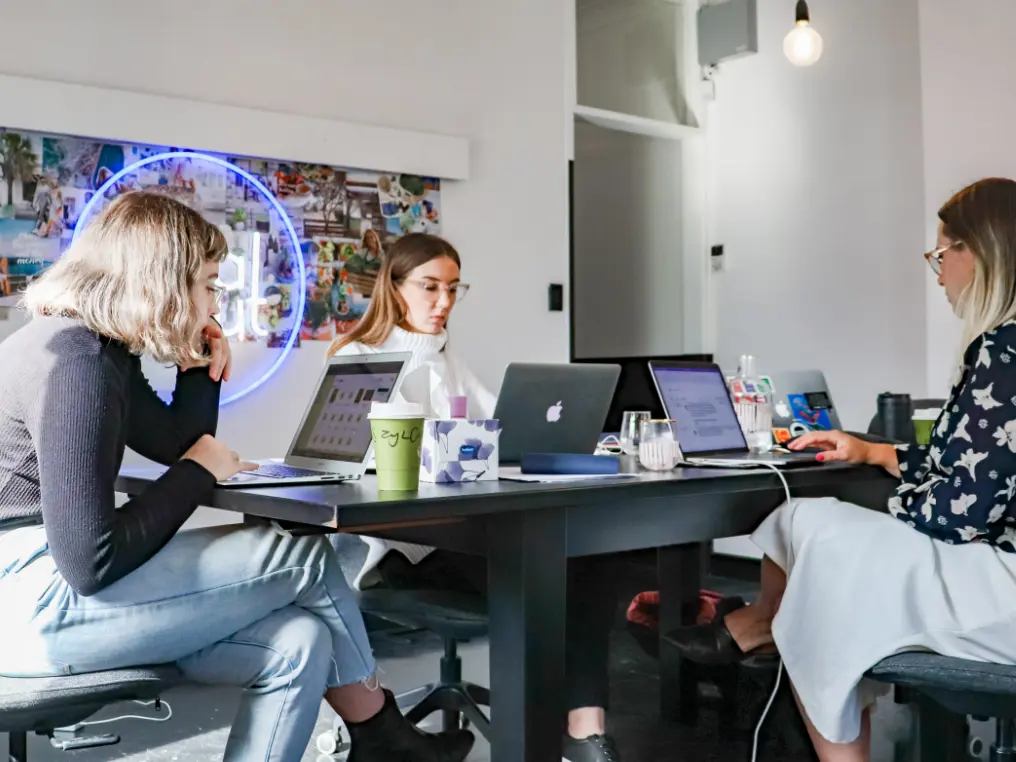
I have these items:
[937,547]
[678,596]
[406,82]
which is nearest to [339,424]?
[937,547]

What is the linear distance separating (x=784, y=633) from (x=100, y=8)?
3000mm

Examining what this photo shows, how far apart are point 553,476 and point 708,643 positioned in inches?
32.8

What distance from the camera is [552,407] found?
83.3 inches

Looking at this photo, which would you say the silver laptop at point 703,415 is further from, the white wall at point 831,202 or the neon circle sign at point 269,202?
the white wall at point 831,202

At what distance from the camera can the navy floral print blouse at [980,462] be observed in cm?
182

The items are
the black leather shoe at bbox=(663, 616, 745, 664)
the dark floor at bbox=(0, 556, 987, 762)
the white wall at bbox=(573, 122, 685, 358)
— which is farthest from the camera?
the white wall at bbox=(573, 122, 685, 358)

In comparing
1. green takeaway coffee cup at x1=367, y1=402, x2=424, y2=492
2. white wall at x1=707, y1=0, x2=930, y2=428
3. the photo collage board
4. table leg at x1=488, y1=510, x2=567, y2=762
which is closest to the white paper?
table leg at x1=488, y1=510, x2=567, y2=762

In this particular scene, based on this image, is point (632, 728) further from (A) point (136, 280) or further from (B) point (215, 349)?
(A) point (136, 280)

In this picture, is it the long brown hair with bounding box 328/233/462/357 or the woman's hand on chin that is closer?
the woman's hand on chin

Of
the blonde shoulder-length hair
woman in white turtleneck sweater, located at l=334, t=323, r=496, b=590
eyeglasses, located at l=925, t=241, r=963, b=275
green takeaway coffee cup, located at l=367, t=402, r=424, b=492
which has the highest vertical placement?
eyeglasses, located at l=925, t=241, r=963, b=275

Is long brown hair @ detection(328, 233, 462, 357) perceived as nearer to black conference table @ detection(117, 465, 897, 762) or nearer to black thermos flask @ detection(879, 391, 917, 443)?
black conference table @ detection(117, 465, 897, 762)

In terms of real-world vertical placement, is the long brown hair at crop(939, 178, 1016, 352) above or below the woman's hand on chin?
above

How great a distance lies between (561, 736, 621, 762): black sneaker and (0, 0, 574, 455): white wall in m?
2.00

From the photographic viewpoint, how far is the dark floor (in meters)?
2.53
